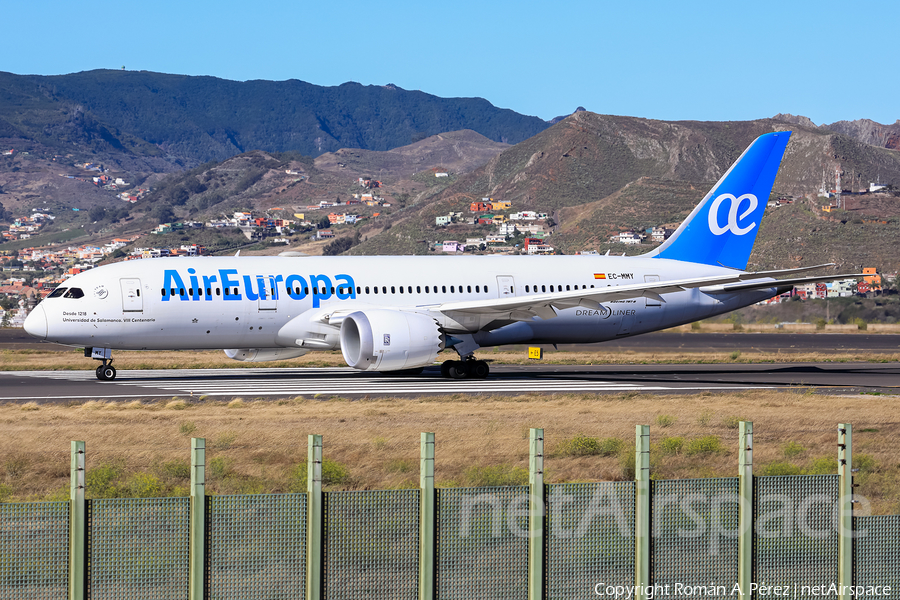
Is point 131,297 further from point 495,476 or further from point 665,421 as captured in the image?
point 495,476

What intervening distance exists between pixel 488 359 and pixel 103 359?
1841 centimetres

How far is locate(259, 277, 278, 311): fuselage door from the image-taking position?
1271 inches

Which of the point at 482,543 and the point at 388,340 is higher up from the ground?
the point at 388,340

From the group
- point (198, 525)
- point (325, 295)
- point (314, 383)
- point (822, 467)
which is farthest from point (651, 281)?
point (198, 525)

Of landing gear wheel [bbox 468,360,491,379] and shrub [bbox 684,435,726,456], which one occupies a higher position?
landing gear wheel [bbox 468,360,491,379]

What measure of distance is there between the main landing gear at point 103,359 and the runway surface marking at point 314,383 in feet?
1.08

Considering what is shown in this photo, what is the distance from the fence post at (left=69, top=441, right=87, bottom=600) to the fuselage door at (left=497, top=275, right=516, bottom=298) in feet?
92.7

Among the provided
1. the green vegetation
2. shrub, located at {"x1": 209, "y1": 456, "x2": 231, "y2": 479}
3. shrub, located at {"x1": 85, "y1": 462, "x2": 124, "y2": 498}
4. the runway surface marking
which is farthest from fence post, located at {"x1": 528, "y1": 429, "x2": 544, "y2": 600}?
the runway surface marking

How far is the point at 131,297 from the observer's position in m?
Result: 31.2

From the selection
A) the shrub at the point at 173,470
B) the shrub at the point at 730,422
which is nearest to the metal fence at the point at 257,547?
the shrub at the point at 173,470

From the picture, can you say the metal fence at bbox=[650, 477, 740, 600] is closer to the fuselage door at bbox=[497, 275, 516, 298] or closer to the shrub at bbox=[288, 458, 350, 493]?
the shrub at bbox=[288, 458, 350, 493]

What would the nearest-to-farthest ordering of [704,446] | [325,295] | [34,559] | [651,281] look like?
[34,559] < [704,446] < [325,295] < [651,281]

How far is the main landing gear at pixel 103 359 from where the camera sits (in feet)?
107

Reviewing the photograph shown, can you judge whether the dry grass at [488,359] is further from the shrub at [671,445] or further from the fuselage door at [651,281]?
the shrub at [671,445]
